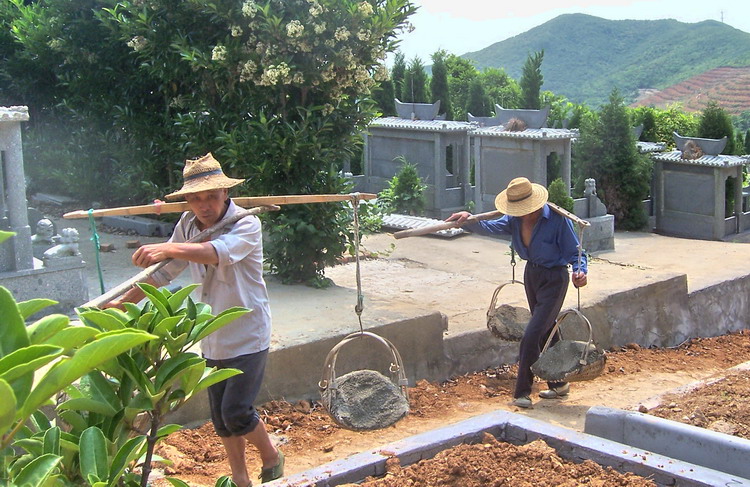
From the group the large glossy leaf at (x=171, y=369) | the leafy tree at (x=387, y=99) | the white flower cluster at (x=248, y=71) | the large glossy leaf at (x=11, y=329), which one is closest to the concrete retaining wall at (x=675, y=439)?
the large glossy leaf at (x=171, y=369)

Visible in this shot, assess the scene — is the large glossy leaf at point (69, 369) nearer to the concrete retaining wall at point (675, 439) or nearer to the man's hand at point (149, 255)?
the man's hand at point (149, 255)

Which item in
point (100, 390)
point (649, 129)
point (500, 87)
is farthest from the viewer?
point (500, 87)

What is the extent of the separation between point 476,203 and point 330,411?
1098 centimetres

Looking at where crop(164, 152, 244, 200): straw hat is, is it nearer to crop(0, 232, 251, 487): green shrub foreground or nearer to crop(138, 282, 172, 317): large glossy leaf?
crop(0, 232, 251, 487): green shrub foreground

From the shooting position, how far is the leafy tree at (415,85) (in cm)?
2233

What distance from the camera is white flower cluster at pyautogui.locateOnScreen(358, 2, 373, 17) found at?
852 centimetres

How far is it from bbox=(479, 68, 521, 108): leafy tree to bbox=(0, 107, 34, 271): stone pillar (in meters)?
19.2

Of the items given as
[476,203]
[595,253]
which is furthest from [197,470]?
[476,203]

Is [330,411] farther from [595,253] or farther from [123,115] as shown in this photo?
[595,253]

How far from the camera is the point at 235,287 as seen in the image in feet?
15.1

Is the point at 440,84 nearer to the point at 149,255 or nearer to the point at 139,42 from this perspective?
the point at 139,42

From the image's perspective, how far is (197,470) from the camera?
540cm

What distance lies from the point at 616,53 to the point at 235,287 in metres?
74.5

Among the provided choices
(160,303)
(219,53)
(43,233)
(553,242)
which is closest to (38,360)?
(160,303)
